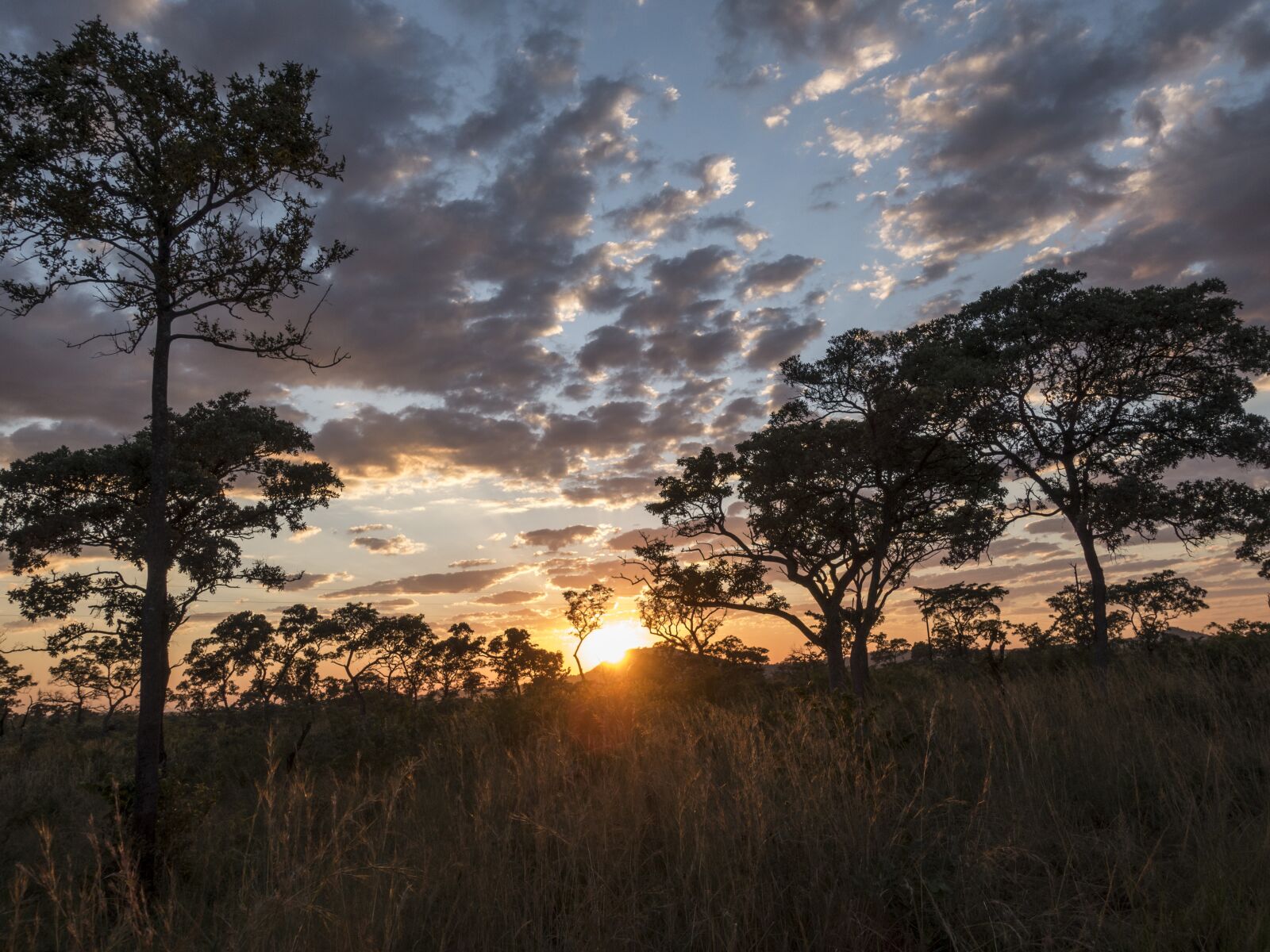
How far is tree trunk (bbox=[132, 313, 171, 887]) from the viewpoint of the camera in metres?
8.37

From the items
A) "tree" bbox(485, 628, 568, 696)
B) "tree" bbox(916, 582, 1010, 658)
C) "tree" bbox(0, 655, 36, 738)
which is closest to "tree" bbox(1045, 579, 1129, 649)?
"tree" bbox(916, 582, 1010, 658)

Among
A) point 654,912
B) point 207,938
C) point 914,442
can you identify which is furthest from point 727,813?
point 914,442

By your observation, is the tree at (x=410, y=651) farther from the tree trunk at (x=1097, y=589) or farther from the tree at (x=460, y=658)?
the tree trunk at (x=1097, y=589)

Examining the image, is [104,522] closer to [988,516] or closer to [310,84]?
[310,84]

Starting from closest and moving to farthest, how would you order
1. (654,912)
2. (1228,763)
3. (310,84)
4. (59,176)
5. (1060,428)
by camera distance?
(654,912), (1228,763), (59,176), (310,84), (1060,428)

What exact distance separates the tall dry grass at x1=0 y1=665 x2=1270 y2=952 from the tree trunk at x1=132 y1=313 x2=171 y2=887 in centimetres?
57

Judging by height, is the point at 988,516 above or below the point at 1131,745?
above

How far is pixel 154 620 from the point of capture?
8820 millimetres

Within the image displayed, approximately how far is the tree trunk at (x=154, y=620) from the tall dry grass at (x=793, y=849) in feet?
1.86

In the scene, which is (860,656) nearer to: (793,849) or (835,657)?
(835,657)

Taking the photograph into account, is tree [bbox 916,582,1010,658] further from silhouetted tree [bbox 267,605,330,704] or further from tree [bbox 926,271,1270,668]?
silhouetted tree [bbox 267,605,330,704]

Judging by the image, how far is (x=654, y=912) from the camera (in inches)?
185

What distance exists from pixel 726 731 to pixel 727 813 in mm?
1377

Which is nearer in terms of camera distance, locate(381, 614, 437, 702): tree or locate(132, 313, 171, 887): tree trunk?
locate(132, 313, 171, 887): tree trunk
